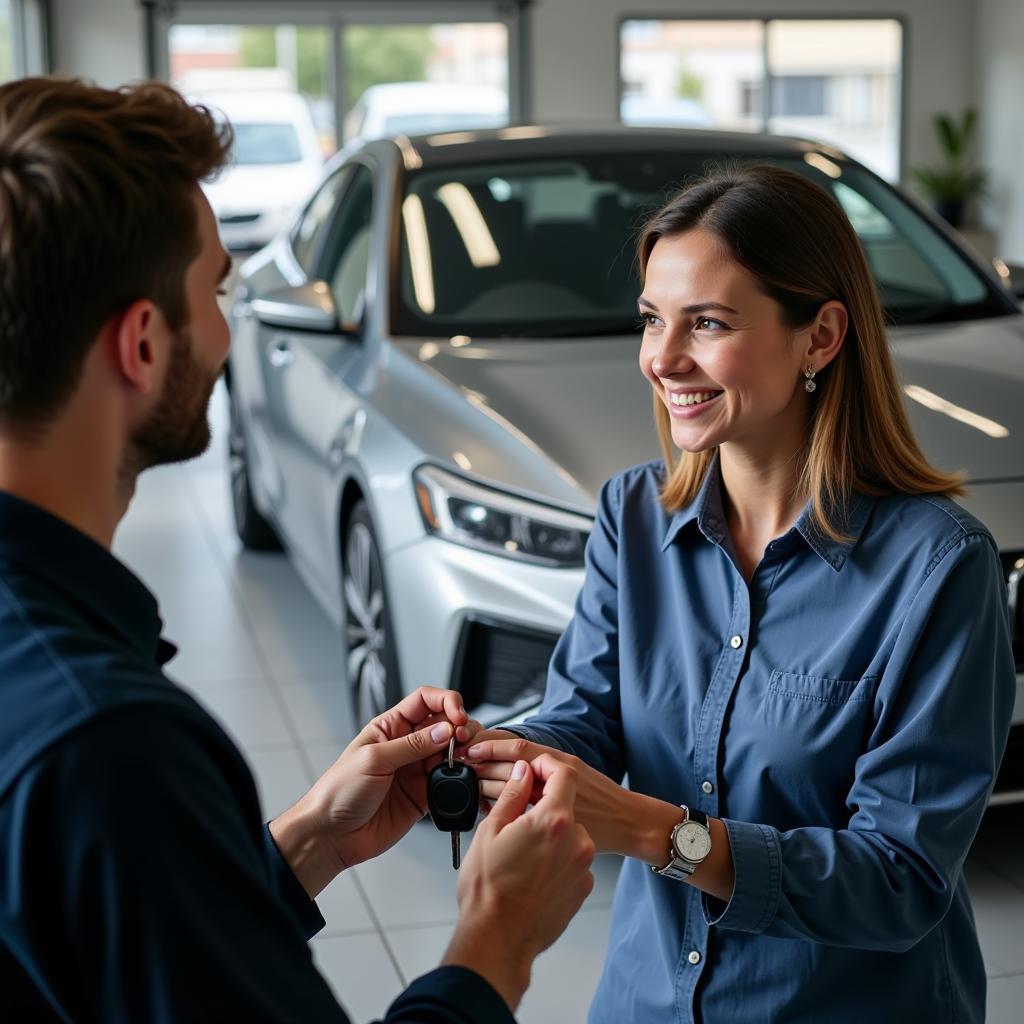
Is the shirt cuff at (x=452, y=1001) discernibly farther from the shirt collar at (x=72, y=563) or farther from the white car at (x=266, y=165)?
the white car at (x=266, y=165)

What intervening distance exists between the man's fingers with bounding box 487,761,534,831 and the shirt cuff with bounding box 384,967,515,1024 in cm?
19

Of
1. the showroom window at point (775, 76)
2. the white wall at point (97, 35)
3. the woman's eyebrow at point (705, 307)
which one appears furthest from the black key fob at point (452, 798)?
the showroom window at point (775, 76)

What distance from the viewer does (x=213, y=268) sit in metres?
0.99

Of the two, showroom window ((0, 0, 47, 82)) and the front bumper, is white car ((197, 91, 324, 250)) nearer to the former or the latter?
showroom window ((0, 0, 47, 82))

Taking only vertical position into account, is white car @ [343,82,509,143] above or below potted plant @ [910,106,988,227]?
above

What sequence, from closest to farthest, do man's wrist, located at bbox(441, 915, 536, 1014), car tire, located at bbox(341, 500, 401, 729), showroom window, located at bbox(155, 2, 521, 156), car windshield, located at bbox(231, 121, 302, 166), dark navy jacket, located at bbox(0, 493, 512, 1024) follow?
dark navy jacket, located at bbox(0, 493, 512, 1024) → man's wrist, located at bbox(441, 915, 536, 1014) → car tire, located at bbox(341, 500, 401, 729) → car windshield, located at bbox(231, 121, 302, 166) → showroom window, located at bbox(155, 2, 521, 156)

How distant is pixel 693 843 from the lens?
142cm

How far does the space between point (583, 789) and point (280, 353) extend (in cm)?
285

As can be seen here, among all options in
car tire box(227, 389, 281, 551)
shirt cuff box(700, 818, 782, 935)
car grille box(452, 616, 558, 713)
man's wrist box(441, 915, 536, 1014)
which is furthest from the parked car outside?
man's wrist box(441, 915, 536, 1014)

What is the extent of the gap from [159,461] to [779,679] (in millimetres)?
770

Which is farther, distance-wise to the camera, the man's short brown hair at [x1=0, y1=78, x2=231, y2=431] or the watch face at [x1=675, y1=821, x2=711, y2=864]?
the watch face at [x1=675, y1=821, x2=711, y2=864]

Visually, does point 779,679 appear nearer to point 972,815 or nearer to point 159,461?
point 972,815

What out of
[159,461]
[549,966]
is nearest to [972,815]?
[159,461]

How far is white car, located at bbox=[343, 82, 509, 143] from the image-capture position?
12.7m
